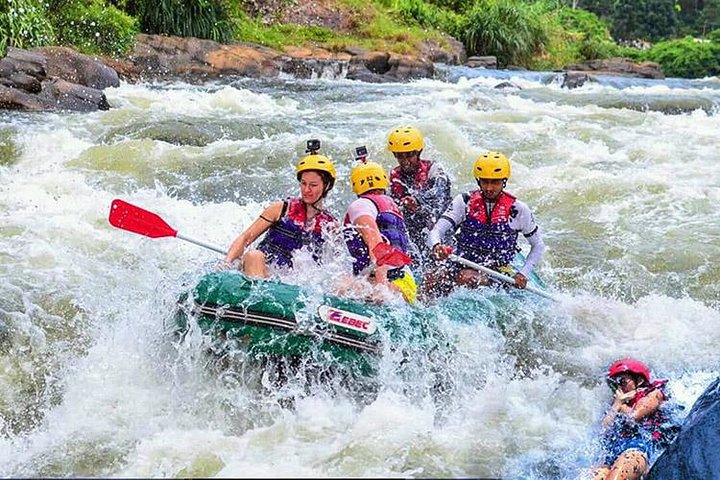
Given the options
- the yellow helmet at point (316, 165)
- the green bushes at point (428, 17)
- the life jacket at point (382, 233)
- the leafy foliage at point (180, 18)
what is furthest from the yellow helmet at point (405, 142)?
the green bushes at point (428, 17)

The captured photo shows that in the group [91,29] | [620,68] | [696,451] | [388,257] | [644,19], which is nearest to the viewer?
[696,451]

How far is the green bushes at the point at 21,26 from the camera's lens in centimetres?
1270

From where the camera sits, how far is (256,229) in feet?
17.5

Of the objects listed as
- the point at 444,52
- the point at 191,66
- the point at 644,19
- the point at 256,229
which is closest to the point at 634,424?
the point at 256,229

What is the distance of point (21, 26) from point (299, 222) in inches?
375

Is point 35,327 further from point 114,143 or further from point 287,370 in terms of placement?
point 114,143

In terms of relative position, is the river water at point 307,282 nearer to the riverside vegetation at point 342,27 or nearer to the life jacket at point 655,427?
the life jacket at point 655,427

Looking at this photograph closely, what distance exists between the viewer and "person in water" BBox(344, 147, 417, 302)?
4938 mm

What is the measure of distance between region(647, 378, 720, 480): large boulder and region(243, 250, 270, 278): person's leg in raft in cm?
240

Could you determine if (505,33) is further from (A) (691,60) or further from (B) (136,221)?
(B) (136,221)

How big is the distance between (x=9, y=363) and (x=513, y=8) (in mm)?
22019

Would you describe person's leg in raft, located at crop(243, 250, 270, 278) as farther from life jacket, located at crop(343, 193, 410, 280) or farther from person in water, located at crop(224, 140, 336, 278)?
life jacket, located at crop(343, 193, 410, 280)

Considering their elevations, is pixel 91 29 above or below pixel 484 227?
above

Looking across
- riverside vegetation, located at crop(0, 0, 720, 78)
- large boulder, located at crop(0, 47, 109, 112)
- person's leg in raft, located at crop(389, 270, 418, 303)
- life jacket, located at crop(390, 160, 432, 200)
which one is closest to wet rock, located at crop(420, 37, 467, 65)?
riverside vegetation, located at crop(0, 0, 720, 78)
